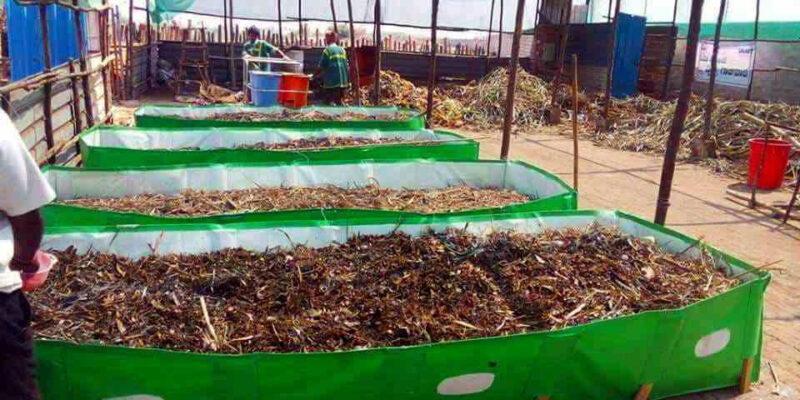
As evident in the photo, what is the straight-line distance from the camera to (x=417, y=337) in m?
2.82

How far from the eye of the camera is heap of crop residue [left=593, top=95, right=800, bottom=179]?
→ 970 cm

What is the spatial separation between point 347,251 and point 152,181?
86.1 inches

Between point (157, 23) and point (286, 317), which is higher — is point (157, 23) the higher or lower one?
the higher one

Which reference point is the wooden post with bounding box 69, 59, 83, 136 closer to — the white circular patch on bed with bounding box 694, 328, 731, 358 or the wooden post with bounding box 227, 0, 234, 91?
the white circular patch on bed with bounding box 694, 328, 731, 358

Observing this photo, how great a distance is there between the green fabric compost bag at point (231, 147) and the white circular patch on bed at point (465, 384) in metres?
3.55

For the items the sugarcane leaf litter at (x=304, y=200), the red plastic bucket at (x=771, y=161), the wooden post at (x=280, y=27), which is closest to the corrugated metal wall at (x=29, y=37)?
the sugarcane leaf litter at (x=304, y=200)

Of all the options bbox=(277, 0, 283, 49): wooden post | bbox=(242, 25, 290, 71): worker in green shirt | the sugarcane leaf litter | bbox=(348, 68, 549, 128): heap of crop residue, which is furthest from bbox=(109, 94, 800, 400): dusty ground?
bbox=(277, 0, 283, 49): wooden post

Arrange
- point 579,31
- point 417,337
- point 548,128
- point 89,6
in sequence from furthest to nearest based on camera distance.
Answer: point 579,31, point 548,128, point 89,6, point 417,337

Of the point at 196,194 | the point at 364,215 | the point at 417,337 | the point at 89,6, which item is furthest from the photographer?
the point at 89,6

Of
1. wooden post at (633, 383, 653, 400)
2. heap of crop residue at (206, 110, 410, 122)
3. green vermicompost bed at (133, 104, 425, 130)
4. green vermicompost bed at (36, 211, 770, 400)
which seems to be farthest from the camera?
heap of crop residue at (206, 110, 410, 122)

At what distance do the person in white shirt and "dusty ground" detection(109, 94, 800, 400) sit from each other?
2824 mm

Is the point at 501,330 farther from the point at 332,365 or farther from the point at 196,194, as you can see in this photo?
the point at 196,194

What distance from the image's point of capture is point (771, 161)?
7980mm

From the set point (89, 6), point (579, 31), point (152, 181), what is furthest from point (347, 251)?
point (579, 31)
